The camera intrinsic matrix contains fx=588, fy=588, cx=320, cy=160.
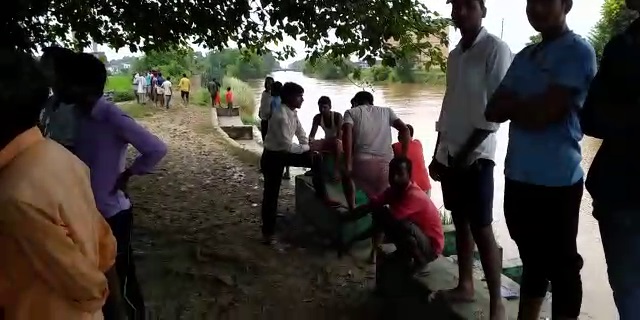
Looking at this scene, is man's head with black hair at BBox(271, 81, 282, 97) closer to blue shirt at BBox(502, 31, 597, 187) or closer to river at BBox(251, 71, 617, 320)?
river at BBox(251, 71, 617, 320)

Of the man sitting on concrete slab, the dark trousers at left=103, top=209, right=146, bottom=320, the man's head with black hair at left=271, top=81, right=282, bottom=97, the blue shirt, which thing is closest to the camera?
the blue shirt

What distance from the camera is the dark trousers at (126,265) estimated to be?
2.95 meters

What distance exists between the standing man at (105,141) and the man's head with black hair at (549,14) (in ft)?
6.00

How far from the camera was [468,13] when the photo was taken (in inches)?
105

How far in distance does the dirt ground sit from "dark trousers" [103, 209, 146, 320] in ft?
1.43

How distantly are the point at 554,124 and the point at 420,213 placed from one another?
5.33 ft

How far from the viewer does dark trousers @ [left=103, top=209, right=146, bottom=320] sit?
2945 mm

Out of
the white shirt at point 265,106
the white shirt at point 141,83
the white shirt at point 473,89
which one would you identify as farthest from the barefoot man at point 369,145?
the white shirt at point 141,83

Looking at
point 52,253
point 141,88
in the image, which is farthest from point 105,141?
point 141,88

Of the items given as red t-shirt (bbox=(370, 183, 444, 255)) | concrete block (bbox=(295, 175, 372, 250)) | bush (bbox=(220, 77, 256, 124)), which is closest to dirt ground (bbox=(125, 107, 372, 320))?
concrete block (bbox=(295, 175, 372, 250))

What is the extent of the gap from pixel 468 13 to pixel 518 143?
2.33 ft

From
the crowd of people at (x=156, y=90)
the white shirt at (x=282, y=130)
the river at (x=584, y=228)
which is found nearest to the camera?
the white shirt at (x=282, y=130)

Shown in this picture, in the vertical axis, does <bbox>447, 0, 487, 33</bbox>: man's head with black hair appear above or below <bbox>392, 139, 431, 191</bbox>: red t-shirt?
above

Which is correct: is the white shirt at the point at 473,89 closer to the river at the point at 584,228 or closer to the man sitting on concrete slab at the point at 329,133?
the river at the point at 584,228
